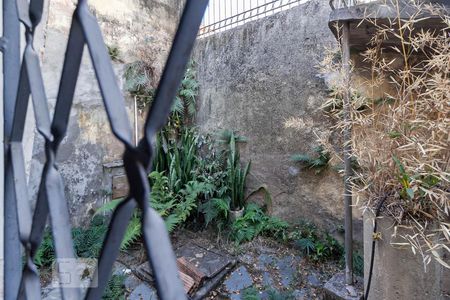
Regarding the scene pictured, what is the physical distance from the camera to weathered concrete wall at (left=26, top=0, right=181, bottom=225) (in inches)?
100

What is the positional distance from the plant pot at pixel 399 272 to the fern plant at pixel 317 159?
118cm

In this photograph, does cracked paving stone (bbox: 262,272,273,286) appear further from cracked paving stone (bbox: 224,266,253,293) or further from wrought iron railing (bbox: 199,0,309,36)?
wrought iron railing (bbox: 199,0,309,36)

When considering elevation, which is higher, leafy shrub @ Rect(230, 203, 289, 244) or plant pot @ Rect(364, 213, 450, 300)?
plant pot @ Rect(364, 213, 450, 300)

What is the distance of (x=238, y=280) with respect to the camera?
6.93 feet

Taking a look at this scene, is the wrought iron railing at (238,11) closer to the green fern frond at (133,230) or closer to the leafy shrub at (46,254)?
the green fern frond at (133,230)

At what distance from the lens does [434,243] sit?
0.94m

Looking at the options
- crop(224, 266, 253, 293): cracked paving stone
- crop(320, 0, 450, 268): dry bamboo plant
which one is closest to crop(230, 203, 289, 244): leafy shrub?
crop(224, 266, 253, 293): cracked paving stone

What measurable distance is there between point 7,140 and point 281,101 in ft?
8.13

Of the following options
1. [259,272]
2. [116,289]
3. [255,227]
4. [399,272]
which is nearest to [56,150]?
[399,272]

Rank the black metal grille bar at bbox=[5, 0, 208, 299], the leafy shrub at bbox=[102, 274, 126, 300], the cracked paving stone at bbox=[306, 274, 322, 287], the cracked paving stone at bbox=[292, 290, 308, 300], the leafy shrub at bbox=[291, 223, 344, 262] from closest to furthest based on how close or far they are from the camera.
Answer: the black metal grille bar at bbox=[5, 0, 208, 299]
the leafy shrub at bbox=[102, 274, 126, 300]
the cracked paving stone at bbox=[292, 290, 308, 300]
the cracked paving stone at bbox=[306, 274, 322, 287]
the leafy shrub at bbox=[291, 223, 344, 262]

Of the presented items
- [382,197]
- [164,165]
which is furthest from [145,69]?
[382,197]

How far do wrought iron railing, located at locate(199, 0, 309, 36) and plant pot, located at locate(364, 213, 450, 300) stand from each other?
2.37m

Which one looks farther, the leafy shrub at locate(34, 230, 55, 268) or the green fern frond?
the leafy shrub at locate(34, 230, 55, 268)

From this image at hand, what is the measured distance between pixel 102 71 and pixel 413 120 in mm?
1174
